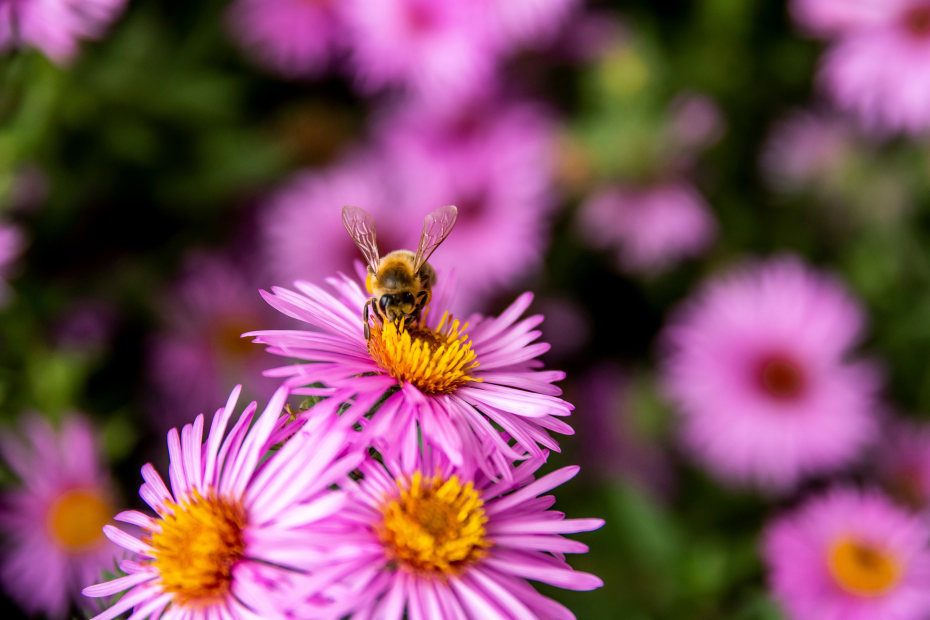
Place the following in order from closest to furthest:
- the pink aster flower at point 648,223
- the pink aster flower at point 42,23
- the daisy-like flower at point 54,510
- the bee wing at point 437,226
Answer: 1. the bee wing at point 437,226
2. the pink aster flower at point 42,23
3. the daisy-like flower at point 54,510
4. the pink aster flower at point 648,223

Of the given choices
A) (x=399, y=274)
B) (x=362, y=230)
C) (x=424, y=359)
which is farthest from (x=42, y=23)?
(x=424, y=359)

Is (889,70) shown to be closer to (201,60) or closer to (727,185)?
(727,185)

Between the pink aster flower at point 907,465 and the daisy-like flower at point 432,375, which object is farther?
the pink aster flower at point 907,465

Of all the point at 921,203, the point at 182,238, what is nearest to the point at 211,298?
the point at 182,238

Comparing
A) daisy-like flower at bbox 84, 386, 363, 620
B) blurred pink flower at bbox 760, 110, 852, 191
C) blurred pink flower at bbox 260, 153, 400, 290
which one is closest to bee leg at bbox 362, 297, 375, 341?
daisy-like flower at bbox 84, 386, 363, 620

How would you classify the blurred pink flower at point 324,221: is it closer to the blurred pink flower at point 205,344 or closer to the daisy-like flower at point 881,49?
the blurred pink flower at point 205,344

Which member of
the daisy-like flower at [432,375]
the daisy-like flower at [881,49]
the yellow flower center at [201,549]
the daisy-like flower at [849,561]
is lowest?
the yellow flower center at [201,549]

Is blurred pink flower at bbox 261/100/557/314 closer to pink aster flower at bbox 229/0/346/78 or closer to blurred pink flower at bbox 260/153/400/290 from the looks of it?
blurred pink flower at bbox 260/153/400/290

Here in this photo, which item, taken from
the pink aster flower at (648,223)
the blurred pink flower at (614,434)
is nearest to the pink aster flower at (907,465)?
the blurred pink flower at (614,434)
